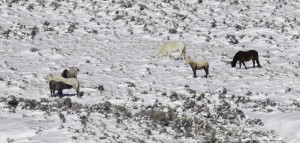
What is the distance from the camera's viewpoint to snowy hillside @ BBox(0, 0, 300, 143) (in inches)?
531

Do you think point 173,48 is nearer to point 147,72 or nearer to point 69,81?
point 147,72

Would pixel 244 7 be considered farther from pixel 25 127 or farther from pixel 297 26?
pixel 25 127

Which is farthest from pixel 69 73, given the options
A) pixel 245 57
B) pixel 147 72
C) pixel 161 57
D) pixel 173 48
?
pixel 245 57

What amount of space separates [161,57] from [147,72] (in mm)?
3584

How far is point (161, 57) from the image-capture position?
26922 mm

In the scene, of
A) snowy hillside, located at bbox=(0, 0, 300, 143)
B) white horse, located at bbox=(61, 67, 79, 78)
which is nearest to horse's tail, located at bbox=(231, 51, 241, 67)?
snowy hillside, located at bbox=(0, 0, 300, 143)

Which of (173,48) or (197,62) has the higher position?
(173,48)

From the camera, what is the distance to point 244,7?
4041 centimetres

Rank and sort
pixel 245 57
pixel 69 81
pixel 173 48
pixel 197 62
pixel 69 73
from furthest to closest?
pixel 173 48, pixel 245 57, pixel 197 62, pixel 69 73, pixel 69 81

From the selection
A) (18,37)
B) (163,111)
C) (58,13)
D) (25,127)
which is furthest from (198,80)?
(58,13)

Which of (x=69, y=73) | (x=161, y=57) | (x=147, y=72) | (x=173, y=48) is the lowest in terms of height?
(x=147, y=72)

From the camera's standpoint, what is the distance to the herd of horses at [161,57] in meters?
17.7

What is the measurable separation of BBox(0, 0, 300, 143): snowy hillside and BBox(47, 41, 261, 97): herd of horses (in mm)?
478

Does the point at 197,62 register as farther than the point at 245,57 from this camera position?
No
